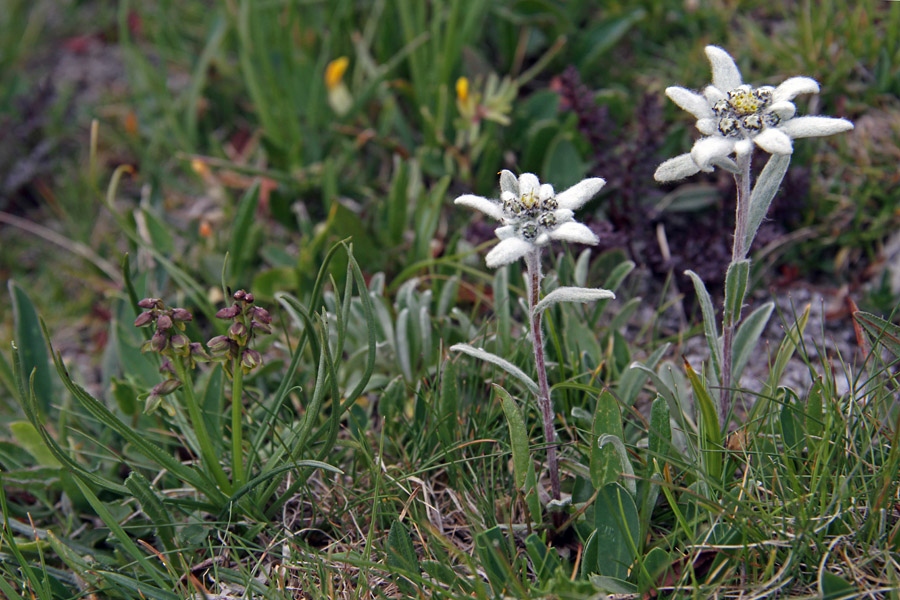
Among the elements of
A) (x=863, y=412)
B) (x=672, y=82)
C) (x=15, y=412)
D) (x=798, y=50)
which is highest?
(x=798, y=50)

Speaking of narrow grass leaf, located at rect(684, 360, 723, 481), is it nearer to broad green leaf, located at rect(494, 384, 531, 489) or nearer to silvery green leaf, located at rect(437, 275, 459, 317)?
broad green leaf, located at rect(494, 384, 531, 489)

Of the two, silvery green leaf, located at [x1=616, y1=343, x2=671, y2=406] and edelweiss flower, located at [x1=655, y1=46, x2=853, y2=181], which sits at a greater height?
edelweiss flower, located at [x1=655, y1=46, x2=853, y2=181]

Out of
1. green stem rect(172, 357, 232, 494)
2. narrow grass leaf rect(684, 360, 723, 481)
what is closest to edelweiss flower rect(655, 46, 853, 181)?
narrow grass leaf rect(684, 360, 723, 481)

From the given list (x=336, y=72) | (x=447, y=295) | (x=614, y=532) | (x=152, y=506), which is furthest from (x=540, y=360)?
(x=336, y=72)

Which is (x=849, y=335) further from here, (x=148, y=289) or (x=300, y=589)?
(x=148, y=289)

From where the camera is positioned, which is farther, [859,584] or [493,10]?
[493,10]

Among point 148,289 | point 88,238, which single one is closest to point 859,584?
point 148,289

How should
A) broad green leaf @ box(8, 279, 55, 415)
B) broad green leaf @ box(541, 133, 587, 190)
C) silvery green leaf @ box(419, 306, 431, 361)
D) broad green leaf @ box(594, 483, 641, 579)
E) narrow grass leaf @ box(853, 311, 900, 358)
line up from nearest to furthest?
1. broad green leaf @ box(594, 483, 641, 579)
2. narrow grass leaf @ box(853, 311, 900, 358)
3. silvery green leaf @ box(419, 306, 431, 361)
4. broad green leaf @ box(8, 279, 55, 415)
5. broad green leaf @ box(541, 133, 587, 190)
